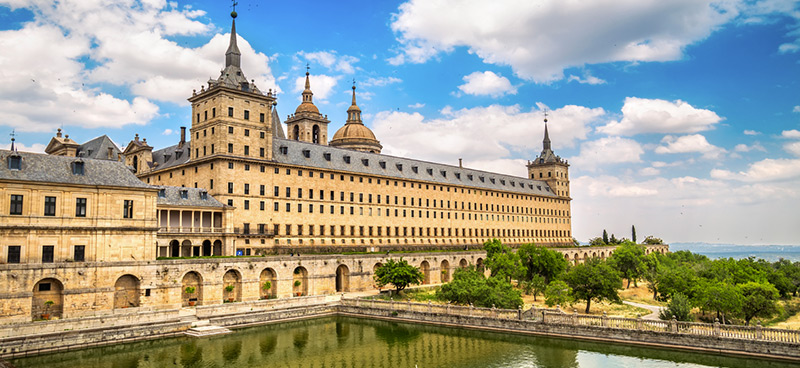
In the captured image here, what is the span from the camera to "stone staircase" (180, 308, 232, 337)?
137 ft

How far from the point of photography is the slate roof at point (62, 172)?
135 ft

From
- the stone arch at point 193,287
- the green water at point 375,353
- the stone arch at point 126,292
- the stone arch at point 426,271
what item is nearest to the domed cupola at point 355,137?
the stone arch at point 426,271

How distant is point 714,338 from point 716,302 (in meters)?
11.3

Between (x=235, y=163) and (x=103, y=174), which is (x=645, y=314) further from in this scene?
(x=103, y=174)

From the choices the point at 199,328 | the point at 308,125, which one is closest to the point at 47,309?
the point at 199,328

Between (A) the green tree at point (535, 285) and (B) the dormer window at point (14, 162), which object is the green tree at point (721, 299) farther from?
(B) the dormer window at point (14, 162)

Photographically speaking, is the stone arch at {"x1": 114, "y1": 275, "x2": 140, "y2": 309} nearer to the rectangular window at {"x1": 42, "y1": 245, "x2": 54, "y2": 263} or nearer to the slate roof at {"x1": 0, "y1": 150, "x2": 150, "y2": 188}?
the rectangular window at {"x1": 42, "y1": 245, "x2": 54, "y2": 263}

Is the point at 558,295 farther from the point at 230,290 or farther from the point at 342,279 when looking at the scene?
the point at 230,290

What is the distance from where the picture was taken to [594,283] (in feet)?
170

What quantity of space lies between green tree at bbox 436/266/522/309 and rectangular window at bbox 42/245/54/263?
31.9 metres

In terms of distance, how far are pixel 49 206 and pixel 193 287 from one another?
13.1 metres

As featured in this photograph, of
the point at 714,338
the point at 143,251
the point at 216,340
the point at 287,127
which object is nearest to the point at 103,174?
the point at 143,251

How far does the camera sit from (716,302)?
A: 4453 cm

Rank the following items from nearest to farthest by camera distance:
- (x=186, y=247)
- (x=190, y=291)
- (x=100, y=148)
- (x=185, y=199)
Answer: (x=190, y=291)
(x=185, y=199)
(x=186, y=247)
(x=100, y=148)
